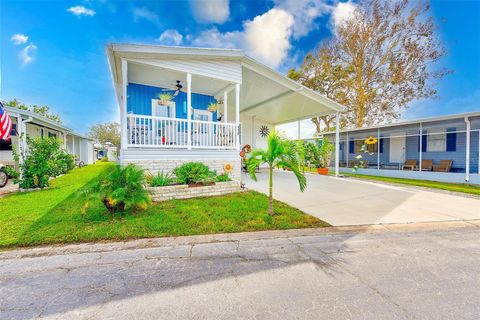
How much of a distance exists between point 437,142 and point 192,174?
14688 mm

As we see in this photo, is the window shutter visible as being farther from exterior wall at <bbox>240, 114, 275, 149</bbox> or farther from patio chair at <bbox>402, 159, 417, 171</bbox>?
exterior wall at <bbox>240, 114, 275, 149</bbox>

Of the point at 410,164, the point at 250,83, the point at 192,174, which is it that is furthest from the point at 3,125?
the point at 410,164

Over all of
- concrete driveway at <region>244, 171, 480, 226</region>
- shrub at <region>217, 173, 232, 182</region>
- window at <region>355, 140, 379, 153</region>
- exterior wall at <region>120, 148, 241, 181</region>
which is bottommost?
concrete driveway at <region>244, 171, 480, 226</region>

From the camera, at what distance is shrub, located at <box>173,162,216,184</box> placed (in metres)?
6.31

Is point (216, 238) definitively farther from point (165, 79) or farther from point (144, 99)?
point (144, 99)

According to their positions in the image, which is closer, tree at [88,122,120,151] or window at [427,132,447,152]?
window at [427,132,447,152]

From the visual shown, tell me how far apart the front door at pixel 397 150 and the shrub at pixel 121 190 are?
53.5 feet

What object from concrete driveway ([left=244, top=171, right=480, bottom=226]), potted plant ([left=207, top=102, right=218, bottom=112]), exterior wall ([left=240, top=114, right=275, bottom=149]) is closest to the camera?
concrete driveway ([left=244, top=171, right=480, bottom=226])

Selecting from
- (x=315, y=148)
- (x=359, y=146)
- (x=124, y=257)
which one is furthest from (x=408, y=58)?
(x=124, y=257)

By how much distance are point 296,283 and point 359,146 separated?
1671 cm

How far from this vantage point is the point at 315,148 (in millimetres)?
13469

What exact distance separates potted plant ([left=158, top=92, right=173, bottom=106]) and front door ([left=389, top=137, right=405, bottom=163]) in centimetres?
1512

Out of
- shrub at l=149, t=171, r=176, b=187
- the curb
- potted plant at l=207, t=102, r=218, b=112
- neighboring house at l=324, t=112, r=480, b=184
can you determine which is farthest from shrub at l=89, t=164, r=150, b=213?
neighboring house at l=324, t=112, r=480, b=184

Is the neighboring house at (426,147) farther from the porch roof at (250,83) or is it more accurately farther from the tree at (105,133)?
the tree at (105,133)
